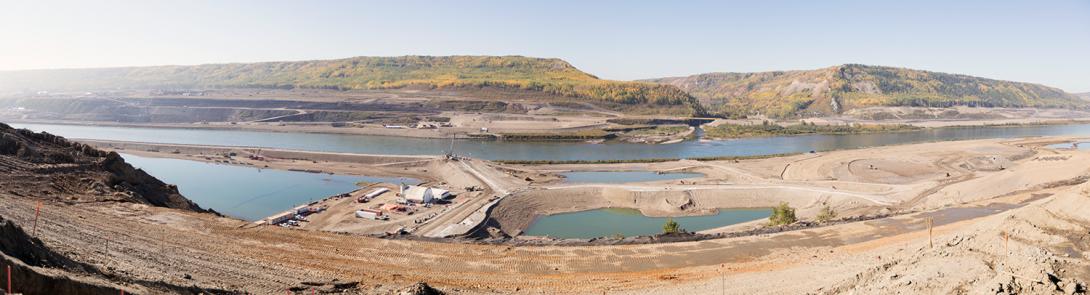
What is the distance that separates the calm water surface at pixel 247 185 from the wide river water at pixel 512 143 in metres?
19.1

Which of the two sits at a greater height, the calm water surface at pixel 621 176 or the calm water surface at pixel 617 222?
the calm water surface at pixel 621 176

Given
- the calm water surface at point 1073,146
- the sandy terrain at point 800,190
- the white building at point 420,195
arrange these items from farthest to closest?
the calm water surface at point 1073,146 < the sandy terrain at point 800,190 < the white building at point 420,195

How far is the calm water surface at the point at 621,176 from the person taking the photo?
57.3 meters

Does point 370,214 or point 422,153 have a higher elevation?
point 422,153

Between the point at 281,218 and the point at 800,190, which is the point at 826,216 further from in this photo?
the point at 281,218

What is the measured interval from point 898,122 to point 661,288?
140264mm

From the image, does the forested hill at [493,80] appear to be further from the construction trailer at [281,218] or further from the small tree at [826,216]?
the construction trailer at [281,218]

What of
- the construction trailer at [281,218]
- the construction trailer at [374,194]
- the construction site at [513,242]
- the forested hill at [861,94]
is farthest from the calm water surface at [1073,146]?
the construction trailer at [281,218]

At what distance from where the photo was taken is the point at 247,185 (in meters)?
54.0

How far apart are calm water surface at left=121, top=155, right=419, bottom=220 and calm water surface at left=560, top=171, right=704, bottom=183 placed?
16.7 m

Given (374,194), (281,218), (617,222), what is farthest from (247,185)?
(617,222)

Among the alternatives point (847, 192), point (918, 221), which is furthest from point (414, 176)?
point (918, 221)

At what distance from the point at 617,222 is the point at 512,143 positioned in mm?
53409

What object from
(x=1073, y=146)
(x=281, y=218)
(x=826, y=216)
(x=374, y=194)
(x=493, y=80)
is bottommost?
(x=281, y=218)
